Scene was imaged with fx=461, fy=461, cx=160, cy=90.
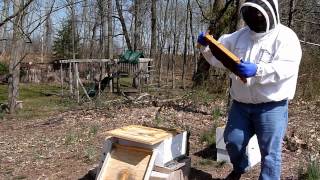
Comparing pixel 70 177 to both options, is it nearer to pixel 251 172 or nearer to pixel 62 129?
pixel 251 172

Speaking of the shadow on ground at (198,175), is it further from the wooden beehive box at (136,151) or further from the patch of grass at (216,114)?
the patch of grass at (216,114)

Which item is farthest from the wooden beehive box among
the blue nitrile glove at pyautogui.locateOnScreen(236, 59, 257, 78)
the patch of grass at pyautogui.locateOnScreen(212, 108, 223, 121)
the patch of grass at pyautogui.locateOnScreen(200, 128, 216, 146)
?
the patch of grass at pyautogui.locateOnScreen(212, 108, 223, 121)

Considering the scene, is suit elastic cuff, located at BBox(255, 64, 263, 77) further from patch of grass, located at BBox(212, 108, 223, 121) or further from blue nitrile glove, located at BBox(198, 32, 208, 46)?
patch of grass, located at BBox(212, 108, 223, 121)

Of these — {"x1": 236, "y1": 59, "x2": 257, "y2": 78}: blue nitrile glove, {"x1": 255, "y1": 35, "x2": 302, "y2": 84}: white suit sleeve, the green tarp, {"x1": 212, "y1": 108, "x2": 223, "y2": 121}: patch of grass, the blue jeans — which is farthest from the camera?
the green tarp

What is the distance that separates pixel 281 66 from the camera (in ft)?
12.2

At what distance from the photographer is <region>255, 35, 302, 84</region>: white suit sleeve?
145 inches

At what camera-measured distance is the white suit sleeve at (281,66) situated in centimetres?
370

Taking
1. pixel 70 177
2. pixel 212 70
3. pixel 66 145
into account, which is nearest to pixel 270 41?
pixel 70 177

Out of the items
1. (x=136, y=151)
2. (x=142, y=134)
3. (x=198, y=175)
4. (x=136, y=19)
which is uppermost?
(x=136, y=19)

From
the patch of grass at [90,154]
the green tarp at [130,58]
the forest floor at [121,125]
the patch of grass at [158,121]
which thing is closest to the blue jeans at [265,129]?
the forest floor at [121,125]

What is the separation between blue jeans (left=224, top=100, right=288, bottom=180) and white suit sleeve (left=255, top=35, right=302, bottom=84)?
0.31m

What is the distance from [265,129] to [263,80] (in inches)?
18.9

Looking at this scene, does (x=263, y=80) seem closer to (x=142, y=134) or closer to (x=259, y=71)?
(x=259, y=71)

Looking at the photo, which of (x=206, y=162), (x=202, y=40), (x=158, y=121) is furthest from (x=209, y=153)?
(x=202, y=40)
